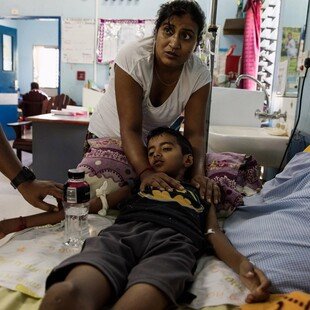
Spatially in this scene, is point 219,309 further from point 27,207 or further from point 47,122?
point 47,122

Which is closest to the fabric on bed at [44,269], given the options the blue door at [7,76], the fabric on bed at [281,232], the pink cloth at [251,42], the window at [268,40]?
the fabric on bed at [281,232]

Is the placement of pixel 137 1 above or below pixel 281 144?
above

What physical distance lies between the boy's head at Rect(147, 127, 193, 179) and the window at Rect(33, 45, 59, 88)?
25.2ft

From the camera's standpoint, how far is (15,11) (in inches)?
189

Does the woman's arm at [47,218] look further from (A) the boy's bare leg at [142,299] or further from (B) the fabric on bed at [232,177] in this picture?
(A) the boy's bare leg at [142,299]

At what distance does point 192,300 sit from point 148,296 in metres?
0.15

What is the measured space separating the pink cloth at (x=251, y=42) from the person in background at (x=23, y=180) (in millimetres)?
2648

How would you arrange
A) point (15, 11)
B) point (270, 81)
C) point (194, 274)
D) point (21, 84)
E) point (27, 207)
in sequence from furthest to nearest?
point (21, 84) < point (15, 11) < point (270, 81) < point (27, 207) < point (194, 274)

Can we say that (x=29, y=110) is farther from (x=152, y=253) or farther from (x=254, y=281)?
(x=254, y=281)

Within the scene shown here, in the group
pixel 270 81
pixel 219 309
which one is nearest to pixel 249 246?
pixel 219 309

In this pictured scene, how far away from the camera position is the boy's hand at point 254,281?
87 cm

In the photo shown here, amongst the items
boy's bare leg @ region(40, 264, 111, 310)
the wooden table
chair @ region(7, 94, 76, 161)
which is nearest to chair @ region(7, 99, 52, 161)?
chair @ region(7, 94, 76, 161)

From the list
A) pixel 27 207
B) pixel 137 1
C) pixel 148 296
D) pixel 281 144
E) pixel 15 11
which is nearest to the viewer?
pixel 148 296

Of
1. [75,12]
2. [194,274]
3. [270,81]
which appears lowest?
[194,274]
